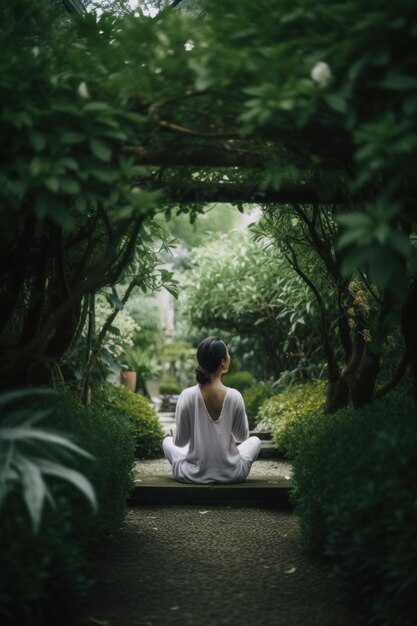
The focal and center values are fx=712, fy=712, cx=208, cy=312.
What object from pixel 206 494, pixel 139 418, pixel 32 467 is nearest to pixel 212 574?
pixel 206 494

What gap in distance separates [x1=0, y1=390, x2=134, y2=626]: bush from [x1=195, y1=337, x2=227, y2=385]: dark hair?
5.63ft

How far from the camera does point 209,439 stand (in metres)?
6.15

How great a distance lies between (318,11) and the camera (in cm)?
285

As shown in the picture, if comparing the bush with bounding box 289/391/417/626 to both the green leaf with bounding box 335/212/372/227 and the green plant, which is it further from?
the green plant

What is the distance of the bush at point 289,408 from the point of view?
805cm

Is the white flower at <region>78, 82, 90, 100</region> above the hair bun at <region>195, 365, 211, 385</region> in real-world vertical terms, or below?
above

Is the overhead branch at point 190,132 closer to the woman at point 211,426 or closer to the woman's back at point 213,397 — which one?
the woman at point 211,426

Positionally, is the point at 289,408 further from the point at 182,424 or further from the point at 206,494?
Answer: the point at 206,494

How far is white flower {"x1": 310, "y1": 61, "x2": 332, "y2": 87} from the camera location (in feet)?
8.84

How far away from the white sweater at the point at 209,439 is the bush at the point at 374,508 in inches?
81.3

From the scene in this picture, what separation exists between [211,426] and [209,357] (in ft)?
1.97

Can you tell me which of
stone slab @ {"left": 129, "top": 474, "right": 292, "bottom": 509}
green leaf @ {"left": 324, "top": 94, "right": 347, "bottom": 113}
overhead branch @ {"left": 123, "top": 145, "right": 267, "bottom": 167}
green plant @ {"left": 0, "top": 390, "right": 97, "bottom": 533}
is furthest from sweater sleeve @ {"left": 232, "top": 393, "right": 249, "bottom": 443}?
green leaf @ {"left": 324, "top": 94, "right": 347, "bottom": 113}

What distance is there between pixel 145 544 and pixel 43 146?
2929 mm

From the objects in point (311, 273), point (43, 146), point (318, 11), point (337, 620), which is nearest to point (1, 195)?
point (43, 146)
